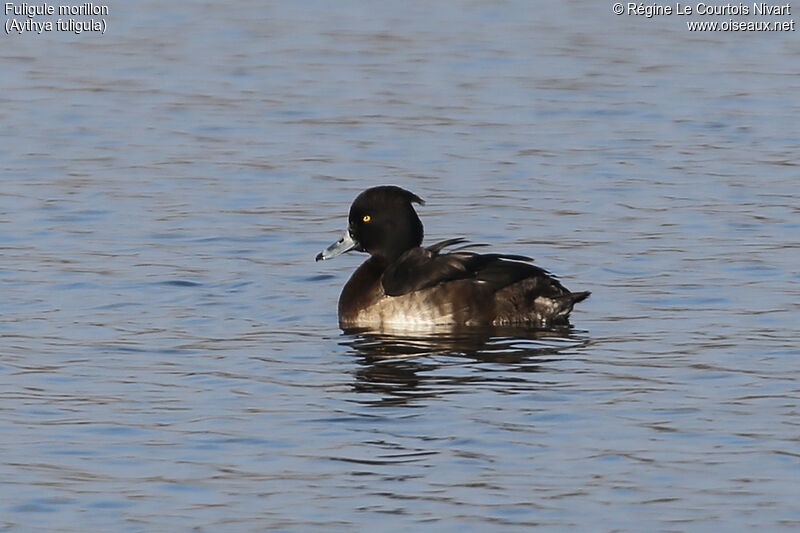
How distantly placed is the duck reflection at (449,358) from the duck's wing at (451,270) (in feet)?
1.07

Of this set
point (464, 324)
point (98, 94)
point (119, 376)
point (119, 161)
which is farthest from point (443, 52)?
point (119, 376)

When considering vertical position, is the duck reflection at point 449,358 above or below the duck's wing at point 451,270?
below

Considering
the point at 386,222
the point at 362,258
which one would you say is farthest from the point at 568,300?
the point at 362,258

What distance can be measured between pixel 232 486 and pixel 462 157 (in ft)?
32.6

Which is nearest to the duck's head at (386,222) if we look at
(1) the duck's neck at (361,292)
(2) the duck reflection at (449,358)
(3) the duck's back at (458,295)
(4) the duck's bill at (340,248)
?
(4) the duck's bill at (340,248)

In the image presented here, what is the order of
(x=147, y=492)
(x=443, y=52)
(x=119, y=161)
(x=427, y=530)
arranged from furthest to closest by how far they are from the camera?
(x=443, y=52) → (x=119, y=161) → (x=147, y=492) → (x=427, y=530)

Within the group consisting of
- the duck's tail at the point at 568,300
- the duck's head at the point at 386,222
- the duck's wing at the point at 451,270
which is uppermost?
the duck's head at the point at 386,222

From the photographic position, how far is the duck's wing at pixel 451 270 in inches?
459

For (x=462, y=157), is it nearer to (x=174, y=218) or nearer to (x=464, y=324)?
(x=174, y=218)

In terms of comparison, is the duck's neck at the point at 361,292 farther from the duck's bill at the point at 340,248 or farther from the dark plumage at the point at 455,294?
the duck's bill at the point at 340,248

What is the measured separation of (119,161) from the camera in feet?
56.7

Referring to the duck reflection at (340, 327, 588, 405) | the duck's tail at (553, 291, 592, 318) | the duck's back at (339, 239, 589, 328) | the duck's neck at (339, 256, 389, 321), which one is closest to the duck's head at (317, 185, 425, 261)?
the duck's neck at (339, 256, 389, 321)

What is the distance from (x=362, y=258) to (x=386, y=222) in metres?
2.26

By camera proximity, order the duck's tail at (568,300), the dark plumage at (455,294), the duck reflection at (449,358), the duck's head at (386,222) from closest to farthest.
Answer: the duck reflection at (449,358), the duck's tail at (568,300), the dark plumage at (455,294), the duck's head at (386,222)
